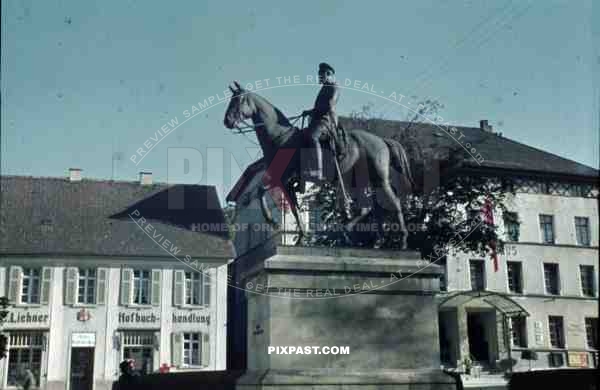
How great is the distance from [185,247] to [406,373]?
31665 millimetres

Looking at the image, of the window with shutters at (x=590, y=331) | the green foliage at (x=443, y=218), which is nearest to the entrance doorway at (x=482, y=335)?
the window with shutters at (x=590, y=331)

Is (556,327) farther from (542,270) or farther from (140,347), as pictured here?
(140,347)

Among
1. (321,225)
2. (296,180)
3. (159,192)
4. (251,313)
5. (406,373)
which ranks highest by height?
(159,192)

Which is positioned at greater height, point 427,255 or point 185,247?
point 185,247

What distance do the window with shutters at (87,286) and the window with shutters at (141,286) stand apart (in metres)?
2.15

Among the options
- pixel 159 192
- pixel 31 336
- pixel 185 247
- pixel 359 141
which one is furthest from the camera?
pixel 159 192

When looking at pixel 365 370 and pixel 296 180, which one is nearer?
pixel 365 370

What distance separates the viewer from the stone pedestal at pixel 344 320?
11.0 meters

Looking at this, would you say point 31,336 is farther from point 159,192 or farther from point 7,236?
point 159,192

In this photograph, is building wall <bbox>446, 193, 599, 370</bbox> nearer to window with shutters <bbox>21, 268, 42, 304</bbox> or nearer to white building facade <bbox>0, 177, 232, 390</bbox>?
white building facade <bbox>0, 177, 232, 390</bbox>

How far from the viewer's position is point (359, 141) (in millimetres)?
12930

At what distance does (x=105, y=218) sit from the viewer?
4316 centimetres

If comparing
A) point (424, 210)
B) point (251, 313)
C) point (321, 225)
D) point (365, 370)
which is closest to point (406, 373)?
point (365, 370)

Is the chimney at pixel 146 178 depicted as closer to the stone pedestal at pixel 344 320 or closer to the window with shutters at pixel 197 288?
the window with shutters at pixel 197 288
